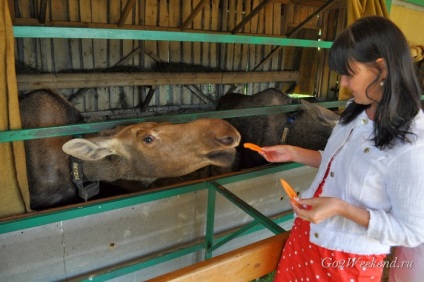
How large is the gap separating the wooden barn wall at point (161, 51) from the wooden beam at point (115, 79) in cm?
44

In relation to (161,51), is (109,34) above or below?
above

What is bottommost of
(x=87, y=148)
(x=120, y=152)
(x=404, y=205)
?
→ (x=120, y=152)

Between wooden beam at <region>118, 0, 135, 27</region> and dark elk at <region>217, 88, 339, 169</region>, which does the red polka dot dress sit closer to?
dark elk at <region>217, 88, 339, 169</region>

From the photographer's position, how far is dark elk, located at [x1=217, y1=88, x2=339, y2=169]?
417cm

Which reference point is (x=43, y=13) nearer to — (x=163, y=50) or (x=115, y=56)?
(x=115, y=56)

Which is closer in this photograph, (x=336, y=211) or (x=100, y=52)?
(x=336, y=211)

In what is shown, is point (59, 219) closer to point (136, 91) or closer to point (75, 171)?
point (75, 171)

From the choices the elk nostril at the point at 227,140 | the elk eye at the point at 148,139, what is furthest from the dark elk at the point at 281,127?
the elk eye at the point at 148,139

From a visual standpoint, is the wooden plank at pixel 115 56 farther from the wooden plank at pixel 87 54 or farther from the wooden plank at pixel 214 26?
the wooden plank at pixel 214 26

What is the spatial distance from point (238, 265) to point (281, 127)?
340cm

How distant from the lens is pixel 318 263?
1754 millimetres

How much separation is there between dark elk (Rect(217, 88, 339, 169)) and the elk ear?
216 centimetres

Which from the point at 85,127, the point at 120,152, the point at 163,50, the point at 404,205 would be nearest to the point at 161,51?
the point at 163,50

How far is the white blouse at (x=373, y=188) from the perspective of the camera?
1340mm
